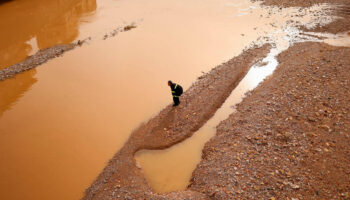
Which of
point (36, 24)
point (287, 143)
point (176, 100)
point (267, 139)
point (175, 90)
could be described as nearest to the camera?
point (287, 143)

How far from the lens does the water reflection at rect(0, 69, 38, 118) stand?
12.1 metres

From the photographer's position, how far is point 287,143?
7.47 metres

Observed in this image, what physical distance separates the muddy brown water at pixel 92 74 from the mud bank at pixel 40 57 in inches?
20.5

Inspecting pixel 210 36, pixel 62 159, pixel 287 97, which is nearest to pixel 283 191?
pixel 287 97

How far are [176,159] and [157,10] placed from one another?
16126 mm

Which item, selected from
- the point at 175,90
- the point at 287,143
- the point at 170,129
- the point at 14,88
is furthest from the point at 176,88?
the point at 14,88

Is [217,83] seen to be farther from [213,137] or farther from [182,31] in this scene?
[182,31]

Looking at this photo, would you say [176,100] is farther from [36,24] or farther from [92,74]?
[36,24]

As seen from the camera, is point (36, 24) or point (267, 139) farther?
point (36, 24)

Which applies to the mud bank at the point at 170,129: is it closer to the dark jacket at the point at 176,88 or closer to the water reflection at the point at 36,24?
the dark jacket at the point at 176,88

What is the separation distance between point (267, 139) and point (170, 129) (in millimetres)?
3579

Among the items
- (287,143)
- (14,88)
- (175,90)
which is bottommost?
(14,88)

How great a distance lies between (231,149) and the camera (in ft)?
25.3

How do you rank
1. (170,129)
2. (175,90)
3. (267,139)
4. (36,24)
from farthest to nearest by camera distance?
(36,24) → (175,90) → (170,129) → (267,139)
